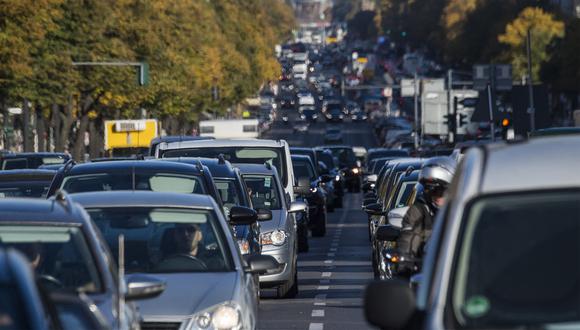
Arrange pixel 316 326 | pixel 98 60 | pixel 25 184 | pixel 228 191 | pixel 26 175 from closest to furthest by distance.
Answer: pixel 316 326 < pixel 228 191 < pixel 25 184 < pixel 26 175 < pixel 98 60

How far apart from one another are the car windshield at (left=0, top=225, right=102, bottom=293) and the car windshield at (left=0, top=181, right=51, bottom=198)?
476 inches

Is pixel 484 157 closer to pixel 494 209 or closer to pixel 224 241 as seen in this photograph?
pixel 494 209

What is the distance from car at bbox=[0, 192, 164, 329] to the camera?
920 cm

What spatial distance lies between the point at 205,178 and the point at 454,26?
144677 millimetres

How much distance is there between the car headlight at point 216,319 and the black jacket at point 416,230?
1.70 meters

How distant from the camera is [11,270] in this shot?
7055mm

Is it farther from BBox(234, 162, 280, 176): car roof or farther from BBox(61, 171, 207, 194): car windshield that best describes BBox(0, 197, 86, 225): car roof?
BBox(234, 162, 280, 176): car roof

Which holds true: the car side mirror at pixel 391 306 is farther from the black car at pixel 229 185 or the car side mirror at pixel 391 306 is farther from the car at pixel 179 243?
the black car at pixel 229 185

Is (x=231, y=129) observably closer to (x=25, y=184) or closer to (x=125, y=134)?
(x=125, y=134)

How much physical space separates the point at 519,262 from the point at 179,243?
5.31 meters

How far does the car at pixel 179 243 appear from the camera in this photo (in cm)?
1164

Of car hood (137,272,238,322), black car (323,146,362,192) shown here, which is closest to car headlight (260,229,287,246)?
car hood (137,272,238,322)

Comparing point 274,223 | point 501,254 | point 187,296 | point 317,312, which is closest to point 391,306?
point 501,254

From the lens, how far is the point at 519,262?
24.3ft
